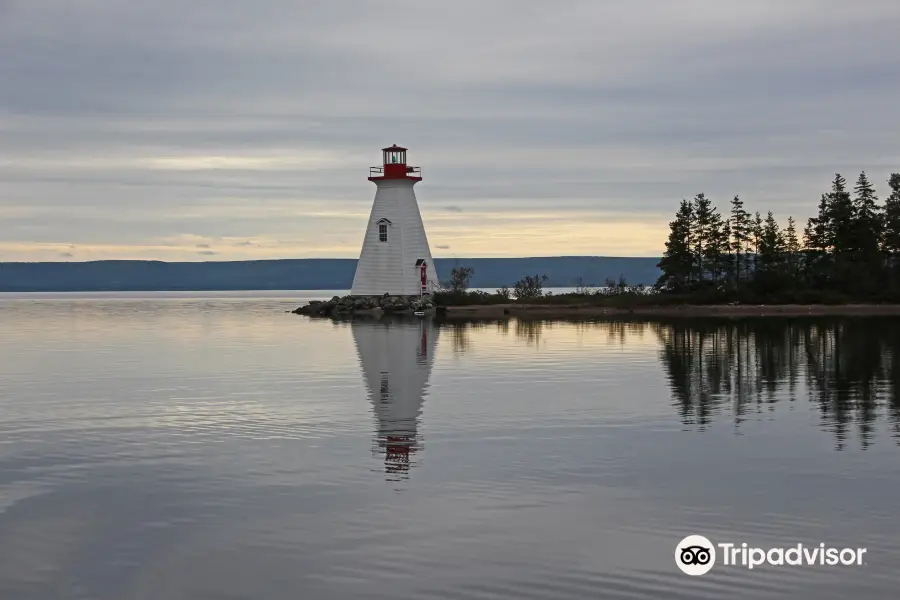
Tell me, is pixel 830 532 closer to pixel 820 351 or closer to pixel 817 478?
pixel 817 478

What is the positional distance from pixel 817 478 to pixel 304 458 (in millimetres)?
8052

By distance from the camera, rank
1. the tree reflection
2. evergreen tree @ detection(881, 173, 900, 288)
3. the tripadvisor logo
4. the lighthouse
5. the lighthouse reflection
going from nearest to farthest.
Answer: the tripadvisor logo < the lighthouse reflection < the tree reflection < the lighthouse < evergreen tree @ detection(881, 173, 900, 288)

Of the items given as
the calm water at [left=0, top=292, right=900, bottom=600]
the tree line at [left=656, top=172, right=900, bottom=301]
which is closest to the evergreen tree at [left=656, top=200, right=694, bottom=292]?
the tree line at [left=656, top=172, right=900, bottom=301]

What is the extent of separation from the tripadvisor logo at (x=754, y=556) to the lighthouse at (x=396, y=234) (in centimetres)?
5915

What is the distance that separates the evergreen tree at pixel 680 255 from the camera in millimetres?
82125

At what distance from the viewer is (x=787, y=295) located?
7631 cm

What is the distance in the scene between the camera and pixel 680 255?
82.0 m

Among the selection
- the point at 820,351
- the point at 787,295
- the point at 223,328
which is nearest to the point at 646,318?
the point at 787,295

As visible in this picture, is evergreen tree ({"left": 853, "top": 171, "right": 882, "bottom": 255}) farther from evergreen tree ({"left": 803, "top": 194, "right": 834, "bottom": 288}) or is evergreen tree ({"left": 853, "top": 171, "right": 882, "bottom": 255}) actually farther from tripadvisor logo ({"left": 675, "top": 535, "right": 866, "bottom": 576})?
tripadvisor logo ({"left": 675, "top": 535, "right": 866, "bottom": 576})

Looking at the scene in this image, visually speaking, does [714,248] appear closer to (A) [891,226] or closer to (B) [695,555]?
(A) [891,226]

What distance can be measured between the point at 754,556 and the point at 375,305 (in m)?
65.3

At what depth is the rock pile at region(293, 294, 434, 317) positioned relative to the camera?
242ft

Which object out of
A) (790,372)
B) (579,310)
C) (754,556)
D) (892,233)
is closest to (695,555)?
(754,556)

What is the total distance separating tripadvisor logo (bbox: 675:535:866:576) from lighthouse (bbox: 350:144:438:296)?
59145mm
